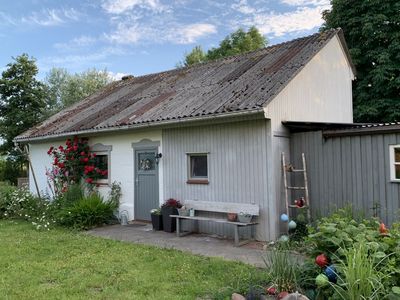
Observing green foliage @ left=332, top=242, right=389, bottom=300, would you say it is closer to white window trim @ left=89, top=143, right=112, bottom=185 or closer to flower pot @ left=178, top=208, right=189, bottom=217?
flower pot @ left=178, top=208, right=189, bottom=217

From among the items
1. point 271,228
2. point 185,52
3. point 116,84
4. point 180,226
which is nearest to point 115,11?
point 116,84

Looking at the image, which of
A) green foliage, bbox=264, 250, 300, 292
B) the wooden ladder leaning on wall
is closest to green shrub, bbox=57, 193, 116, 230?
the wooden ladder leaning on wall

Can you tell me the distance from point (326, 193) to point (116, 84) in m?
12.6

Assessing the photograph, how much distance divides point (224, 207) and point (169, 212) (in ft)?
5.13

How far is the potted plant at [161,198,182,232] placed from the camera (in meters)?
9.69

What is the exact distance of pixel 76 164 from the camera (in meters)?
12.8

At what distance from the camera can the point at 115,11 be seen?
1534 centimetres

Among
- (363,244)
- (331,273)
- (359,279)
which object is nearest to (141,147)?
(331,273)

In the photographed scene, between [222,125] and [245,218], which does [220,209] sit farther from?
[222,125]

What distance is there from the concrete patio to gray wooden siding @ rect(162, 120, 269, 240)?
1.95 ft

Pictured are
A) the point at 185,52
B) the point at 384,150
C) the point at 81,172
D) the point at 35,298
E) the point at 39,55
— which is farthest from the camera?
the point at 185,52

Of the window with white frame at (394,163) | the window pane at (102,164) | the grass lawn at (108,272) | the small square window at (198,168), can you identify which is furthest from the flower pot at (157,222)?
the window with white frame at (394,163)

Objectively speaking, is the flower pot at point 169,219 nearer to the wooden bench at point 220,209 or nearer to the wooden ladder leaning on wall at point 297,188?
the wooden bench at point 220,209

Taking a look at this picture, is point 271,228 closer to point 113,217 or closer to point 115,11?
point 113,217
